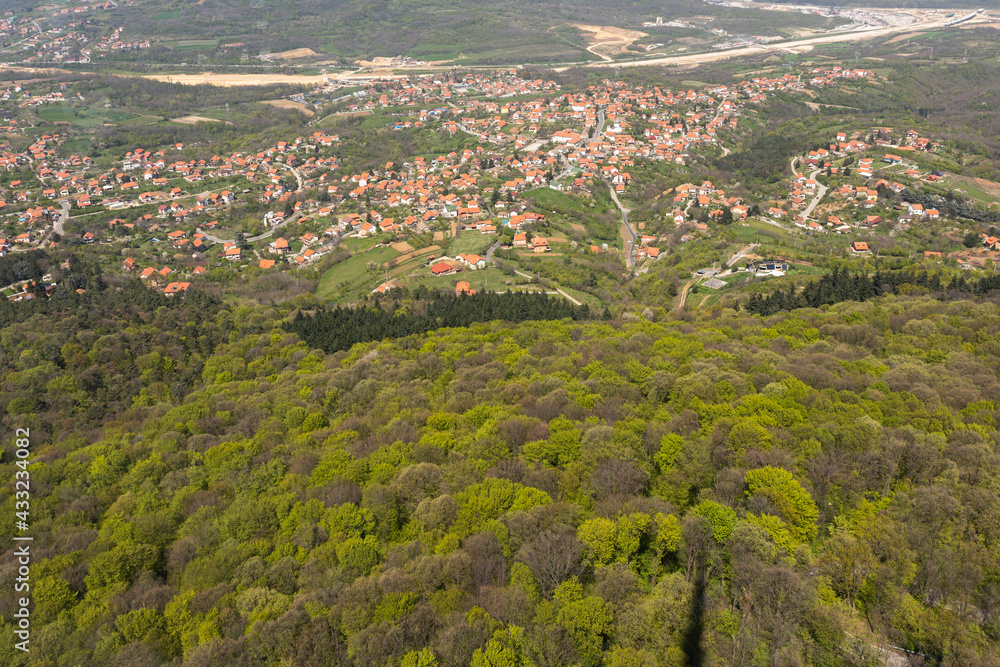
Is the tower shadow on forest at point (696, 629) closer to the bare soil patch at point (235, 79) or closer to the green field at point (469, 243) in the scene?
the green field at point (469, 243)

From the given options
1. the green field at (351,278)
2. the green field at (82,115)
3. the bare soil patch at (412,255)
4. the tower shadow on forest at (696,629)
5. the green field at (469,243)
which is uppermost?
the green field at (82,115)

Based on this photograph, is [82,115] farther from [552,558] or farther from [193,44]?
[552,558]

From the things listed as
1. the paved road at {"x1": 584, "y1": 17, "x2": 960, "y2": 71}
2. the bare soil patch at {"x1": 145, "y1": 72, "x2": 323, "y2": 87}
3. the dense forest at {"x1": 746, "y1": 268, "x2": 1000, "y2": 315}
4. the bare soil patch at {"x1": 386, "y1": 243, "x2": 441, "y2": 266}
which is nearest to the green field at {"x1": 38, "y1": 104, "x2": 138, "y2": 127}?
the bare soil patch at {"x1": 145, "y1": 72, "x2": 323, "y2": 87}

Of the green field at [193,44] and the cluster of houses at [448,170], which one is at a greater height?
the green field at [193,44]

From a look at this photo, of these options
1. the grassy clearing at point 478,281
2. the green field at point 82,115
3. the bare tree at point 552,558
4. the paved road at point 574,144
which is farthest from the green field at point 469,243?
the green field at point 82,115

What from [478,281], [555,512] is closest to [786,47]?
[478,281]

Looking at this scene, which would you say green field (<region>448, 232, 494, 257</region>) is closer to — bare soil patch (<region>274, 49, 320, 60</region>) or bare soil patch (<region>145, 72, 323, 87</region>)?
bare soil patch (<region>145, 72, 323, 87</region>)

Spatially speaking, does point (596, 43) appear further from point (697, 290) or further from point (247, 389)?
point (247, 389)

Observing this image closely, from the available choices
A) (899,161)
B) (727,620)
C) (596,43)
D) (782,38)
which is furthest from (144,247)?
Result: (782,38)
